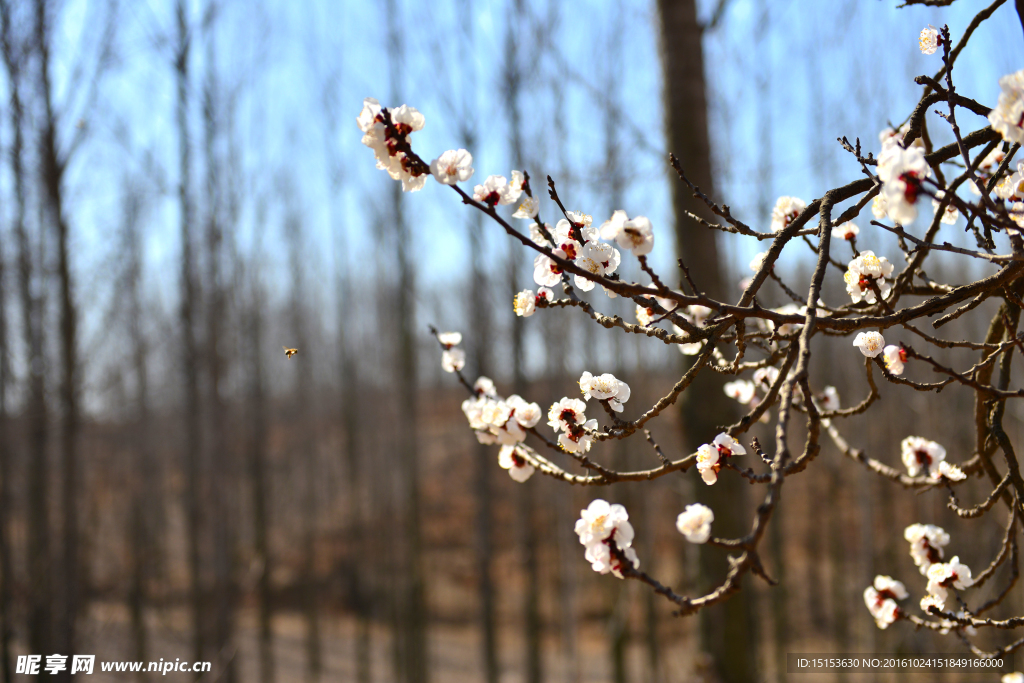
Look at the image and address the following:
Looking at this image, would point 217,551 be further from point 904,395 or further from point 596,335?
point 904,395

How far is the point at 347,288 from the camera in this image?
12.2m

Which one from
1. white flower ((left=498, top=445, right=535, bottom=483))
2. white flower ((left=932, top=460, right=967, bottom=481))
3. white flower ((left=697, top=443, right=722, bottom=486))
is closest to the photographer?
white flower ((left=697, top=443, right=722, bottom=486))

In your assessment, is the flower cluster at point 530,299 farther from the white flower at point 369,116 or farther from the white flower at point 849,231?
the white flower at point 849,231

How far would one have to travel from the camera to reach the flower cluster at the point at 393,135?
1141 millimetres

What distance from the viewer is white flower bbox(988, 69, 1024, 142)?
3.11 ft

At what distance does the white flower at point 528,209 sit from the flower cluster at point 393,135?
0.24 metres

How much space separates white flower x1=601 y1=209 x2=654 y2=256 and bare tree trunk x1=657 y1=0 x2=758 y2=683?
2075mm

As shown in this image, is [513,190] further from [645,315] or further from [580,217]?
[645,315]

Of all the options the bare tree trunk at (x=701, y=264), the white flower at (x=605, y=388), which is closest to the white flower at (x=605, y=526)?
the white flower at (x=605, y=388)

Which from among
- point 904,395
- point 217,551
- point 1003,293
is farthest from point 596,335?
point 1003,293

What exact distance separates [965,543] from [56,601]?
11583mm

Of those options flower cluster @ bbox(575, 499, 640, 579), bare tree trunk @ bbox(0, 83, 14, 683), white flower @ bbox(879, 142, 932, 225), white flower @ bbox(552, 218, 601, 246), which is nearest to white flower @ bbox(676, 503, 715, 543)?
flower cluster @ bbox(575, 499, 640, 579)

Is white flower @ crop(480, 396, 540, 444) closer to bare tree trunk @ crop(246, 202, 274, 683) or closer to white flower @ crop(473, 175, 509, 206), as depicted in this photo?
white flower @ crop(473, 175, 509, 206)

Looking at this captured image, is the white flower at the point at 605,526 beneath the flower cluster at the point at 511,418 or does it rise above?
beneath
